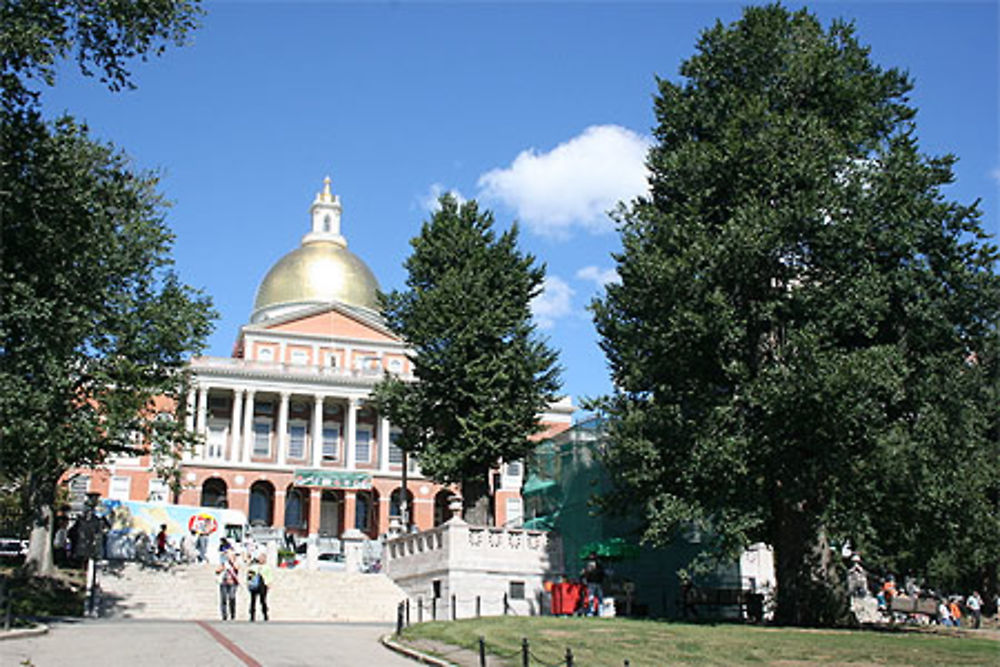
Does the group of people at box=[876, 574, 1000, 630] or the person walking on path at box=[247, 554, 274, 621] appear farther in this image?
the group of people at box=[876, 574, 1000, 630]

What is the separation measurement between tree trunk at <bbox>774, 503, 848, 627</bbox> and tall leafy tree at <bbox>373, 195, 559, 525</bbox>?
36.9 feet

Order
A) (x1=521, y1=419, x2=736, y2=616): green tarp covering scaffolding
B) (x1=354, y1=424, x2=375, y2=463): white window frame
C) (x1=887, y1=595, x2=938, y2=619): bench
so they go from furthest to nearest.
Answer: (x1=354, y1=424, x2=375, y2=463): white window frame → (x1=887, y1=595, x2=938, y2=619): bench → (x1=521, y1=419, x2=736, y2=616): green tarp covering scaffolding

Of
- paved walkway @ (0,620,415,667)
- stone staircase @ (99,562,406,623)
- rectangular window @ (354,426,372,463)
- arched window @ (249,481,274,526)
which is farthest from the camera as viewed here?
rectangular window @ (354,426,372,463)

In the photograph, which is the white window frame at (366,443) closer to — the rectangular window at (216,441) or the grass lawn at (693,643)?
the rectangular window at (216,441)

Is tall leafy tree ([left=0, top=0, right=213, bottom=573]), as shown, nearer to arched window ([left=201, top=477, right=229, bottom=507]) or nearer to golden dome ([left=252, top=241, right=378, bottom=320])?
arched window ([left=201, top=477, right=229, bottom=507])

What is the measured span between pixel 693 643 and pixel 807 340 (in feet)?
24.8

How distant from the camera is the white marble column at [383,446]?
73312 mm

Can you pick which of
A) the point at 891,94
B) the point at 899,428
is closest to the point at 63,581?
the point at 899,428

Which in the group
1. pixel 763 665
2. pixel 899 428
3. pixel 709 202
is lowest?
pixel 763 665

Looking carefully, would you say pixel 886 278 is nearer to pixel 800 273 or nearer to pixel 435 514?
pixel 800 273

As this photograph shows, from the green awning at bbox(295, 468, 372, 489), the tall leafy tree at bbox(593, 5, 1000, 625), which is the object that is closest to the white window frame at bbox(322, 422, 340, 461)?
the green awning at bbox(295, 468, 372, 489)

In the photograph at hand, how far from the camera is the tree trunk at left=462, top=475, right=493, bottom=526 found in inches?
1319

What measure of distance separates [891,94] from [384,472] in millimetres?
52021

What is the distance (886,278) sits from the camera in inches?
954
